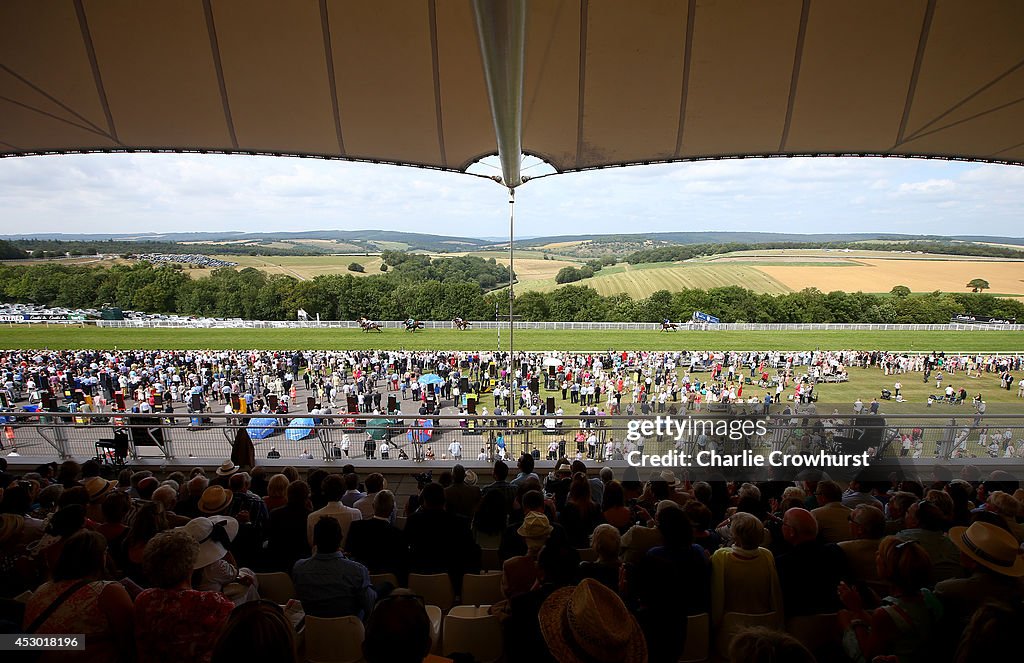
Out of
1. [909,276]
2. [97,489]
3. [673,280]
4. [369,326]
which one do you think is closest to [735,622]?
[97,489]

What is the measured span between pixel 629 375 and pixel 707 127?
2238 centimetres

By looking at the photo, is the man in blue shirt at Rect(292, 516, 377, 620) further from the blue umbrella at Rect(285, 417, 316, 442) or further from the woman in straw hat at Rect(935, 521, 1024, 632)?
the blue umbrella at Rect(285, 417, 316, 442)

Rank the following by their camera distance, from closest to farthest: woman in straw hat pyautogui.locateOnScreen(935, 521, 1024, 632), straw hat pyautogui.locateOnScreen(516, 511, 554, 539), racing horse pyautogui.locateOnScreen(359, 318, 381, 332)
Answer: woman in straw hat pyautogui.locateOnScreen(935, 521, 1024, 632) → straw hat pyautogui.locateOnScreen(516, 511, 554, 539) → racing horse pyautogui.locateOnScreen(359, 318, 381, 332)

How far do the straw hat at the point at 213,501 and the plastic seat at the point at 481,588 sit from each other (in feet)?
5.52

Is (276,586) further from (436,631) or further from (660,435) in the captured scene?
(660,435)

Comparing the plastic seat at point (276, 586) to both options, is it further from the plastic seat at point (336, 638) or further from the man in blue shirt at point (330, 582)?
the plastic seat at point (336, 638)

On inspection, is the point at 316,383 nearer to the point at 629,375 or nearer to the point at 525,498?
the point at 629,375

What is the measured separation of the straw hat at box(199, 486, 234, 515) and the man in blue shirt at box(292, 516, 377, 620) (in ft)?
3.85

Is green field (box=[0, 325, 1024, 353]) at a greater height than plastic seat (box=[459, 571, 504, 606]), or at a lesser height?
lesser

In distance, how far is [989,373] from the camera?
112ft

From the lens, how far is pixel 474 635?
2160 millimetres

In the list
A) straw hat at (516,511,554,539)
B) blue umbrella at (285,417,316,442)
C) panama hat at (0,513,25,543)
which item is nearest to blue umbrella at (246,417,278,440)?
blue umbrella at (285,417,316,442)

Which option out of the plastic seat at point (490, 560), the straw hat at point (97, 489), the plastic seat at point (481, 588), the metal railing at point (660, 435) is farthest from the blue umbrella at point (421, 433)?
the plastic seat at point (481, 588)

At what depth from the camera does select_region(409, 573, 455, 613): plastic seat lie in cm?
265
